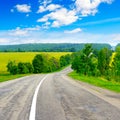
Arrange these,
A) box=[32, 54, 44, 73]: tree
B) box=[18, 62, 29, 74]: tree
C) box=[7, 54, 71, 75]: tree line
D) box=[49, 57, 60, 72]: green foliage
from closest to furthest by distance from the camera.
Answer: box=[18, 62, 29, 74]: tree → box=[7, 54, 71, 75]: tree line → box=[32, 54, 44, 73]: tree → box=[49, 57, 60, 72]: green foliage

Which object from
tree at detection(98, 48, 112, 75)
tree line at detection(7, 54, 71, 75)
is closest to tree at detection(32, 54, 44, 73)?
tree line at detection(7, 54, 71, 75)

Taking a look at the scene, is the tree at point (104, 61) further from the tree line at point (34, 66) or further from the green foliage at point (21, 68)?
the green foliage at point (21, 68)

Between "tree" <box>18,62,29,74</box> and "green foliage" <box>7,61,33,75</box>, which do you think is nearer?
"tree" <box>18,62,29,74</box>

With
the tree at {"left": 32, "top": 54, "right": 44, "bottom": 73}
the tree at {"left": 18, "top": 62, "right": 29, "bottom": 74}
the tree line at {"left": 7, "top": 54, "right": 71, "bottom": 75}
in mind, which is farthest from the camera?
the tree at {"left": 32, "top": 54, "right": 44, "bottom": 73}

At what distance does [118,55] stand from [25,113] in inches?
2635

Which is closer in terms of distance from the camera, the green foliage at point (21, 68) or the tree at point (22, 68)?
the tree at point (22, 68)

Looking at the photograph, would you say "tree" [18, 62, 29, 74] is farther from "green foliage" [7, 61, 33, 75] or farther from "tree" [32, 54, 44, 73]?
"tree" [32, 54, 44, 73]

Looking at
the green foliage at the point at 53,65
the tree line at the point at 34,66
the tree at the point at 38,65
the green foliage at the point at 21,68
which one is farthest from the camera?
the green foliage at the point at 53,65

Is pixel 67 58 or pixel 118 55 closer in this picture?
pixel 118 55

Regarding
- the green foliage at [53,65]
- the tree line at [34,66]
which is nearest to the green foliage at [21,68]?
the tree line at [34,66]

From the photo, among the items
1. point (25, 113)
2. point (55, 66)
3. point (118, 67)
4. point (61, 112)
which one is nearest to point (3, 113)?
point (25, 113)

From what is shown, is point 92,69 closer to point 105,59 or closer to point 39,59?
point 105,59

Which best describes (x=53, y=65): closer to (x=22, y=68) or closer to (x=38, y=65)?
(x=38, y=65)

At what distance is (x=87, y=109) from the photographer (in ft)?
38.5
